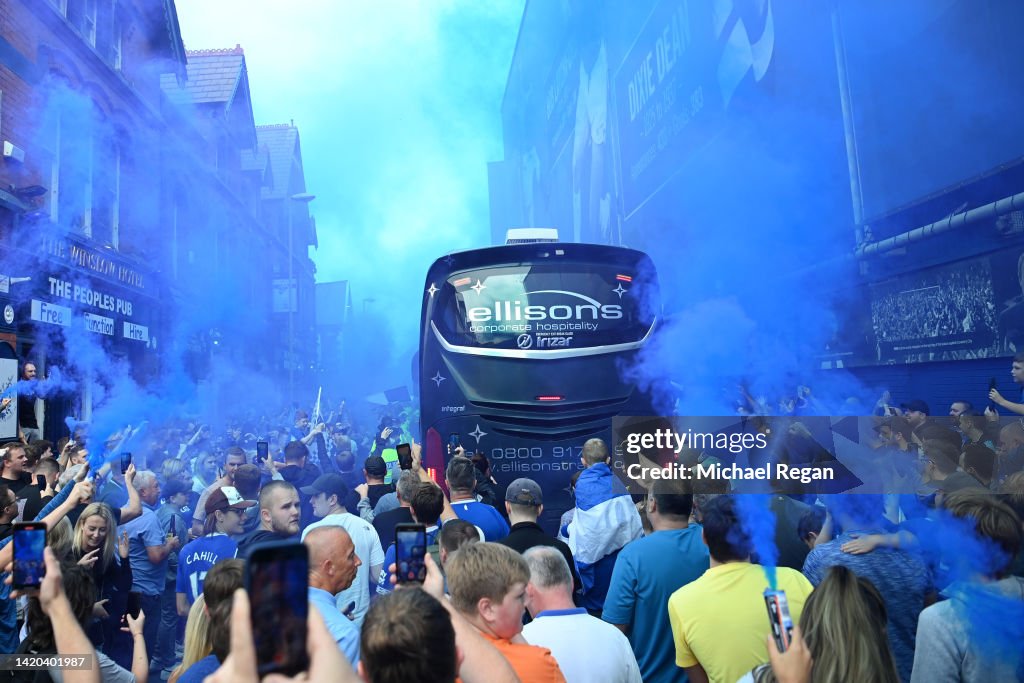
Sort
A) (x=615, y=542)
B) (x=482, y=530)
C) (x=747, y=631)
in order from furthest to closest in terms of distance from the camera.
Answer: (x=482, y=530) < (x=615, y=542) < (x=747, y=631)

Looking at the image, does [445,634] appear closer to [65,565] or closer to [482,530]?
[65,565]

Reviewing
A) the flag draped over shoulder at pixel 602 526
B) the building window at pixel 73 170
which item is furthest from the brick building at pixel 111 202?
the flag draped over shoulder at pixel 602 526

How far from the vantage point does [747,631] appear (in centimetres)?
318

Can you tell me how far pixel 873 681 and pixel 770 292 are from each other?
10.8m

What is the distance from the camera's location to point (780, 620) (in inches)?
86.3

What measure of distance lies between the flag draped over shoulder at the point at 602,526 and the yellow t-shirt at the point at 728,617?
1.64 meters

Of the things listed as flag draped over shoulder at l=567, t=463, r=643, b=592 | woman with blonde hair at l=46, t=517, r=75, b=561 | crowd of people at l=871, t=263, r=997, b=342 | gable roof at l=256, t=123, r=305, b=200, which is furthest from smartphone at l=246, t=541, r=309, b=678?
gable roof at l=256, t=123, r=305, b=200

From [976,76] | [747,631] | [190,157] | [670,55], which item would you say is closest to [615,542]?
[747,631]

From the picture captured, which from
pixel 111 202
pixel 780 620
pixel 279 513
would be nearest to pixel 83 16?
pixel 111 202

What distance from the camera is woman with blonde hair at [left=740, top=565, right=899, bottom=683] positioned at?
90.0 inches

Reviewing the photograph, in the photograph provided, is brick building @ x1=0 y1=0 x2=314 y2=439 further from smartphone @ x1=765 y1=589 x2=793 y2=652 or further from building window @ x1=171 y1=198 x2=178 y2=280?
smartphone @ x1=765 y1=589 x2=793 y2=652

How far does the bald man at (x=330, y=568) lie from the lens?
120 inches

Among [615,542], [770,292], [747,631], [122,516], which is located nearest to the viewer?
[747,631]

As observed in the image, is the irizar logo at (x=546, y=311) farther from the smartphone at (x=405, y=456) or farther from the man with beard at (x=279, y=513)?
the man with beard at (x=279, y=513)
